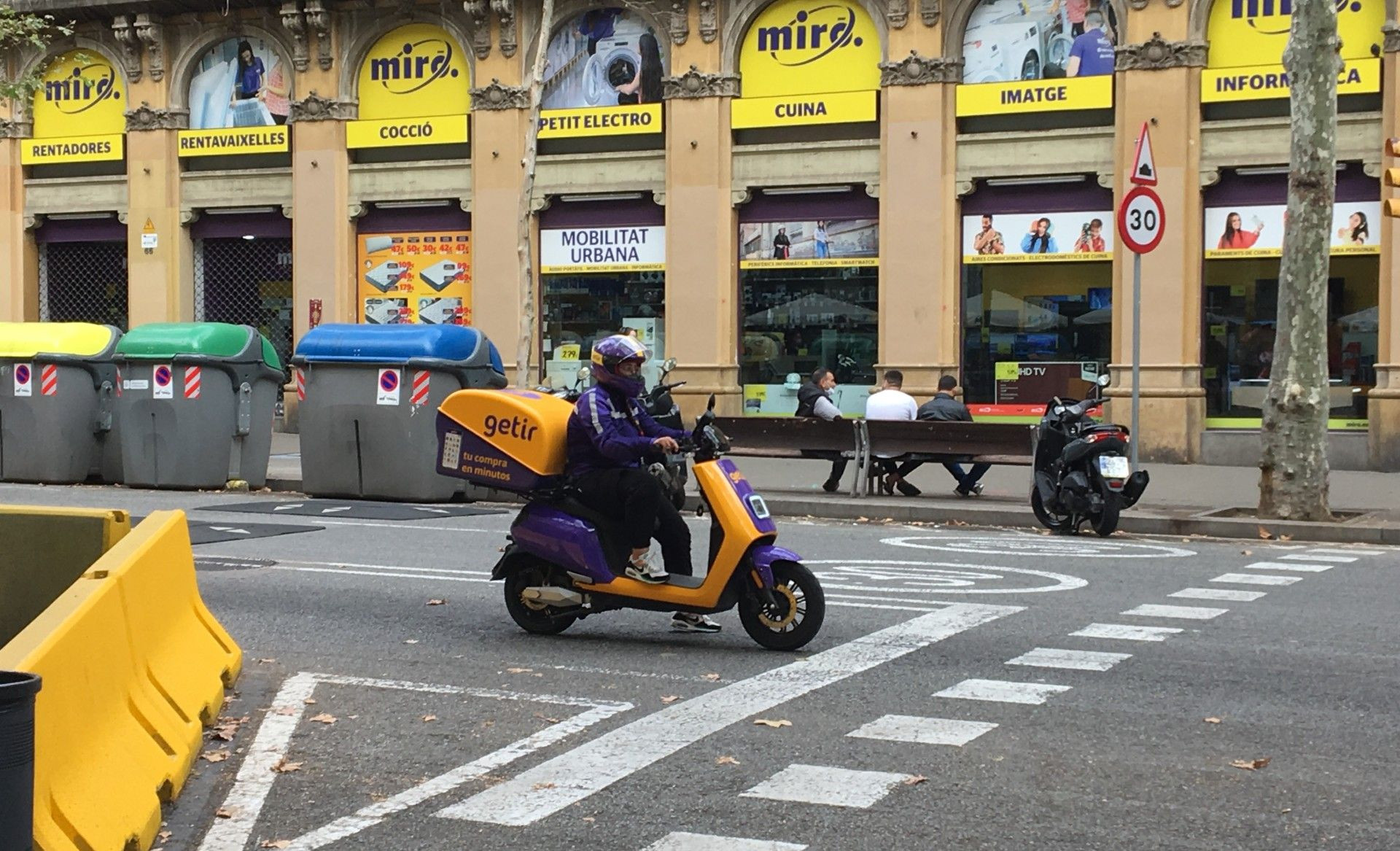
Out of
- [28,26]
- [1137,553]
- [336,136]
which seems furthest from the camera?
[336,136]

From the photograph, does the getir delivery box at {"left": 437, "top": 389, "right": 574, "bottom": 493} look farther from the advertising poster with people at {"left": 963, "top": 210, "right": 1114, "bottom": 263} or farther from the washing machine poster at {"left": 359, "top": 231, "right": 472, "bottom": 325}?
the washing machine poster at {"left": 359, "top": 231, "right": 472, "bottom": 325}

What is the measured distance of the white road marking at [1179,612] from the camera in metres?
9.48

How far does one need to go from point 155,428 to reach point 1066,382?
38.7ft

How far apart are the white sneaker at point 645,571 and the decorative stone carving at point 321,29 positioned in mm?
20576

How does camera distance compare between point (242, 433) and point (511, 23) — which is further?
point (511, 23)

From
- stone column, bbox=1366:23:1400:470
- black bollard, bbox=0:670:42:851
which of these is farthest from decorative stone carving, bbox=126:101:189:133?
black bollard, bbox=0:670:42:851

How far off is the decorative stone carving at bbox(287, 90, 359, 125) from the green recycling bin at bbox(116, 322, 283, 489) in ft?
30.7

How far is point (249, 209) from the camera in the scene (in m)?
28.5

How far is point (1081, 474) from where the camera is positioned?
14305 mm

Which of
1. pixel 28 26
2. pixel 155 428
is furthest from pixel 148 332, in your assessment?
pixel 28 26

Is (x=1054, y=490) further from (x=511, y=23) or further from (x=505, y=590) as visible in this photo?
(x=511, y=23)

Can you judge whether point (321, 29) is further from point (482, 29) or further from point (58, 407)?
point (58, 407)

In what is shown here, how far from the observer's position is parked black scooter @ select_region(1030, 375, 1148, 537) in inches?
559

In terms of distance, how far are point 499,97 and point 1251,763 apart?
21.5 meters
